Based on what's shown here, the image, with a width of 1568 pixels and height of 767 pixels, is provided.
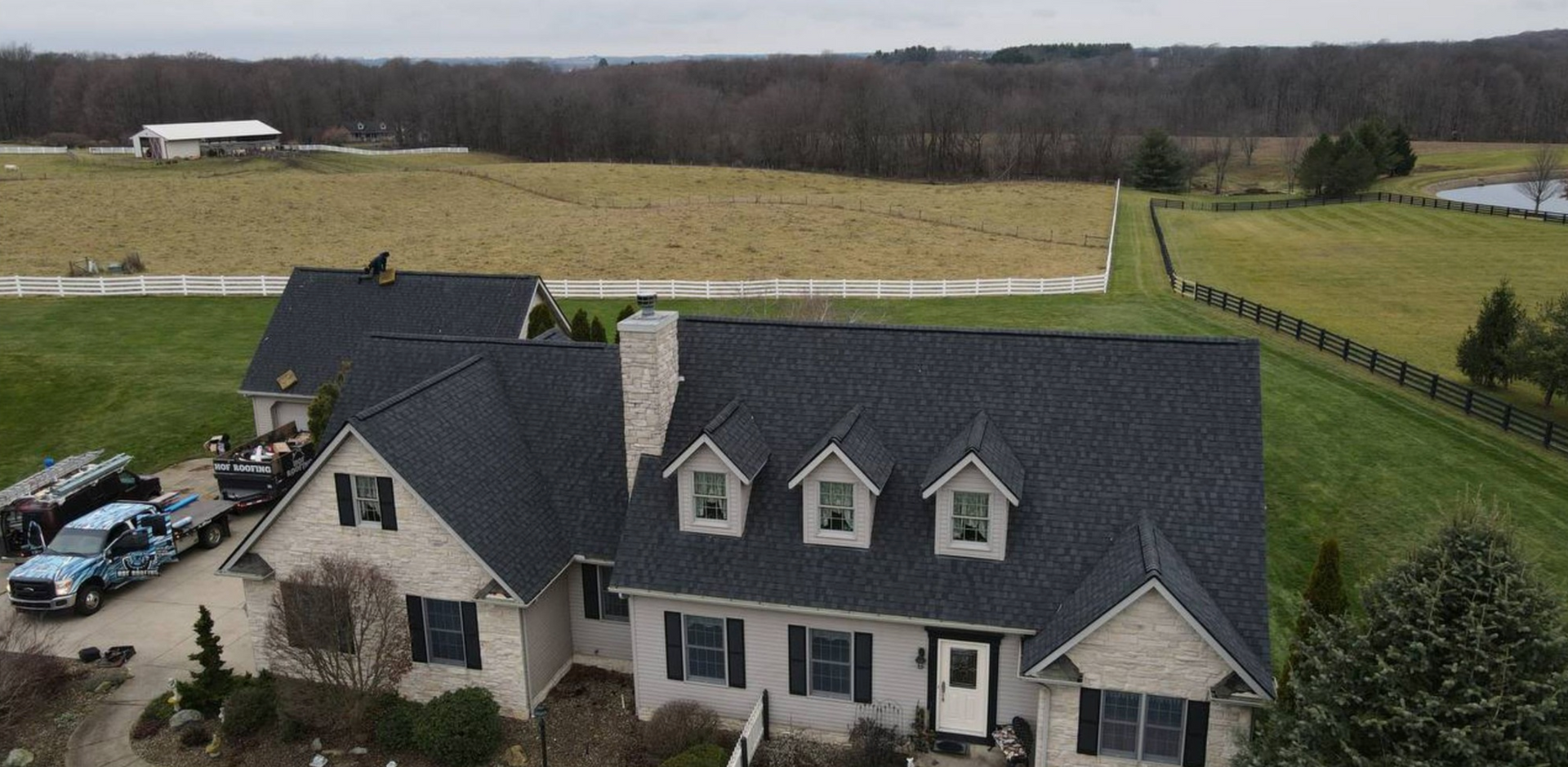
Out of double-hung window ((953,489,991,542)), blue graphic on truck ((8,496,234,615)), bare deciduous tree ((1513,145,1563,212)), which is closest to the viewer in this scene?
double-hung window ((953,489,991,542))

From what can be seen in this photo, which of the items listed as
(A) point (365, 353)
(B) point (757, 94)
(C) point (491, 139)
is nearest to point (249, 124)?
(C) point (491, 139)

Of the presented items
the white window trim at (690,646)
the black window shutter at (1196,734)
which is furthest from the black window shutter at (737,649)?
the black window shutter at (1196,734)

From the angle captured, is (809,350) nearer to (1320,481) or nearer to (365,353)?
(365,353)

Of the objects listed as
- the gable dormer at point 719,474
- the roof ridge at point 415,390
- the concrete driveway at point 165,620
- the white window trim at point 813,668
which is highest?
the roof ridge at point 415,390

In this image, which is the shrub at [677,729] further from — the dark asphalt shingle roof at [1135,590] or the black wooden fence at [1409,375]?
the black wooden fence at [1409,375]

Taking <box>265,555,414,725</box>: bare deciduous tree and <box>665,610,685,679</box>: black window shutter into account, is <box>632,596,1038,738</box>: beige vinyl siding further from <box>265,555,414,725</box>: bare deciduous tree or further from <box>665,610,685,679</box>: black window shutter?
<box>265,555,414,725</box>: bare deciduous tree

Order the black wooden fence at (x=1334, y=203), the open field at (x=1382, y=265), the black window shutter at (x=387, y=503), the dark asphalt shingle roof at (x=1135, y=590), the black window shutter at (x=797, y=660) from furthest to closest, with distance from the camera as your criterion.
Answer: the black wooden fence at (x=1334, y=203)
the open field at (x=1382, y=265)
the black window shutter at (x=387, y=503)
the black window shutter at (x=797, y=660)
the dark asphalt shingle roof at (x=1135, y=590)

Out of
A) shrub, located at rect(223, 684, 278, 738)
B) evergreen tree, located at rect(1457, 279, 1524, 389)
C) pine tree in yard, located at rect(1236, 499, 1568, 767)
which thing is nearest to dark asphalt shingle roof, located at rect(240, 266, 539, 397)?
shrub, located at rect(223, 684, 278, 738)
